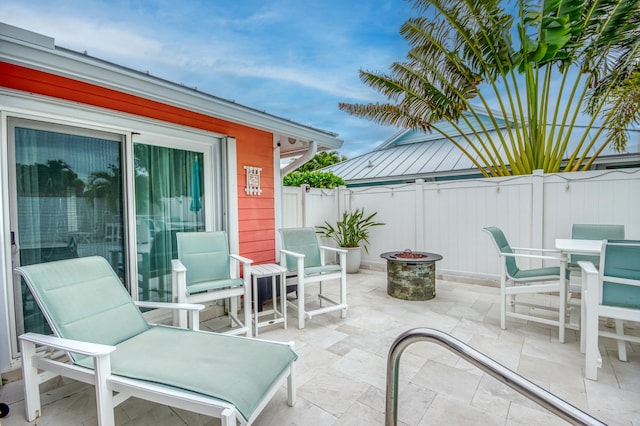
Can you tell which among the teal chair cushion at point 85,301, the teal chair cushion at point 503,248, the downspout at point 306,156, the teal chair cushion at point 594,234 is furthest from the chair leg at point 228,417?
the teal chair cushion at point 594,234

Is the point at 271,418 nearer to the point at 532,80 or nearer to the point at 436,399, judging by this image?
the point at 436,399

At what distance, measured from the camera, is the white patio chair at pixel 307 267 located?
355 cm

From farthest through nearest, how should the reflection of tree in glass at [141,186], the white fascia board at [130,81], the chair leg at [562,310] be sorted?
the reflection of tree in glass at [141,186] → the chair leg at [562,310] → the white fascia board at [130,81]

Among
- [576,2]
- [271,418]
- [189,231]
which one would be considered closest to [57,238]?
[189,231]

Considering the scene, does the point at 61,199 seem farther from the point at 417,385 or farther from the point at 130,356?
the point at 417,385

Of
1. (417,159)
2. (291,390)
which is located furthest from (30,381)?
(417,159)

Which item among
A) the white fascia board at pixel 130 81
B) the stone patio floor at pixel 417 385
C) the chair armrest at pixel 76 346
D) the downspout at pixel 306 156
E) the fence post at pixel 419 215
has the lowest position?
the stone patio floor at pixel 417 385

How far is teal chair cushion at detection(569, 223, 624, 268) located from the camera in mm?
3630

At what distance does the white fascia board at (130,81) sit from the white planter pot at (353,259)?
2.87 m

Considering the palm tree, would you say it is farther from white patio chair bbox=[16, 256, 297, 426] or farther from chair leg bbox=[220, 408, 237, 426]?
chair leg bbox=[220, 408, 237, 426]

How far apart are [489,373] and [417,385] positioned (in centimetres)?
151

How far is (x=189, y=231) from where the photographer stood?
3.71 meters

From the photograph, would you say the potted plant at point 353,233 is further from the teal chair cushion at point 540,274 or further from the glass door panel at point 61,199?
the glass door panel at point 61,199

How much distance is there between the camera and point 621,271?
7.69 feet
